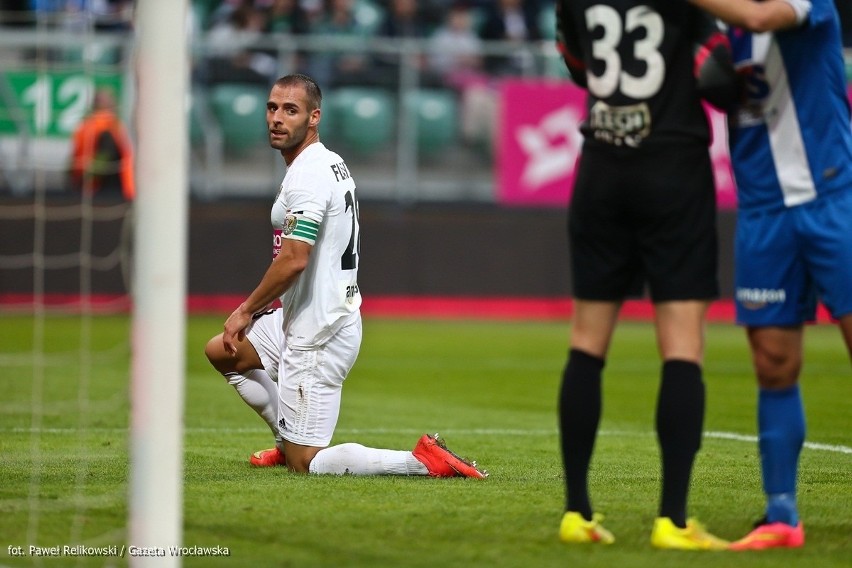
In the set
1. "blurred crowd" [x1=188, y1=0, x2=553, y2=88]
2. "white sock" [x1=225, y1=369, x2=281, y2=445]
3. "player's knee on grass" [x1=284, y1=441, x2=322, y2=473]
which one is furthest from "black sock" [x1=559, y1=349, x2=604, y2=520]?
"blurred crowd" [x1=188, y1=0, x2=553, y2=88]

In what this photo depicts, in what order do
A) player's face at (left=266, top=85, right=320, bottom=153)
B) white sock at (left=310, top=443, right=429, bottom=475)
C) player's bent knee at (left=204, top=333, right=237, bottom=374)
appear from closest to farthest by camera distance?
white sock at (left=310, top=443, right=429, bottom=475) → player's face at (left=266, top=85, right=320, bottom=153) → player's bent knee at (left=204, top=333, right=237, bottom=374)

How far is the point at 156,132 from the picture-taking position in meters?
3.58

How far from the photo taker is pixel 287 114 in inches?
233

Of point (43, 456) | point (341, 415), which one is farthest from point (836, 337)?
point (43, 456)

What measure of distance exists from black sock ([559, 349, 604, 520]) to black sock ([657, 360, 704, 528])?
0.22 meters

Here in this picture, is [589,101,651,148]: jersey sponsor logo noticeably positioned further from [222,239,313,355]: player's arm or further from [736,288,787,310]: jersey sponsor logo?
[222,239,313,355]: player's arm

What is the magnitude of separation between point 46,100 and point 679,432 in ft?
37.7

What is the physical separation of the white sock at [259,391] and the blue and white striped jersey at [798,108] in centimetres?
272

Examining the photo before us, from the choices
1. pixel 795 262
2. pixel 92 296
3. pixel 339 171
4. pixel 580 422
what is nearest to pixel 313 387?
pixel 339 171

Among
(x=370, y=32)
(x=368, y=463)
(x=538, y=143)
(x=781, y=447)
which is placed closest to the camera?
(x=781, y=447)

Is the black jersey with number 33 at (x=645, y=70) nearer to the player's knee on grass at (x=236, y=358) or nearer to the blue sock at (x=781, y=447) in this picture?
the blue sock at (x=781, y=447)

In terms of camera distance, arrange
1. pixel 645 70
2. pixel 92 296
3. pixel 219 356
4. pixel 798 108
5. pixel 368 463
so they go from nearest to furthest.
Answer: pixel 645 70
pixel 798 108
pixel 368 463
pixel 219 356
pixel 92 296

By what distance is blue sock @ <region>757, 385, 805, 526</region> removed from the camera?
14.4 ft

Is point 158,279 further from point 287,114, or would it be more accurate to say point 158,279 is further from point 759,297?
point 287,114
